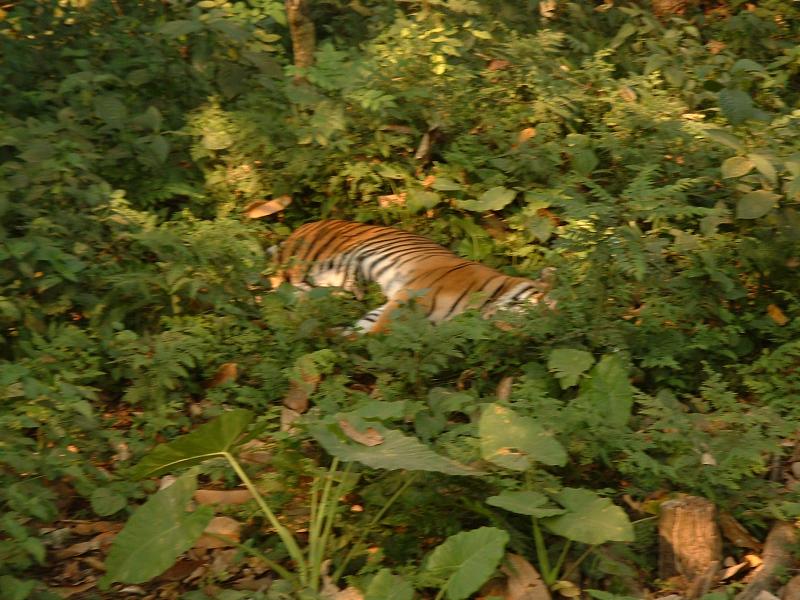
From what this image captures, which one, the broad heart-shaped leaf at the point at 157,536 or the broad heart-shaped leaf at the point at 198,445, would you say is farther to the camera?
the broad heart-shaped leaf at the point at 198,445

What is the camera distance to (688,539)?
3514 mm

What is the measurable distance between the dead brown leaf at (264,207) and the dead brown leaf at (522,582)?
286 centimetres

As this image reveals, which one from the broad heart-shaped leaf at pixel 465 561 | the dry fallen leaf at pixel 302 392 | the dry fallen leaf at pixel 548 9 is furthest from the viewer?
the dry fallen leaf at pixel 548 9

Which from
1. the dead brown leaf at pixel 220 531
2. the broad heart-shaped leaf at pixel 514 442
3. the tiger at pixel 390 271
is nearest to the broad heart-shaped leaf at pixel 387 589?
the broad heart-shaped leaf at pixel 514 442

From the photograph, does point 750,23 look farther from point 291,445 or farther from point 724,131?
point 291,445

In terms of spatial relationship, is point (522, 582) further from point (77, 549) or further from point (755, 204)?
point (755, 204)

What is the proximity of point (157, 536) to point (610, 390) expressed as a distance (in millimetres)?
1743

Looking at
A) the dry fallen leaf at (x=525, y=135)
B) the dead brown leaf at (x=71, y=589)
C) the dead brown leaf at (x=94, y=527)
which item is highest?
the dry fallen leaf at (x=525, y=135)

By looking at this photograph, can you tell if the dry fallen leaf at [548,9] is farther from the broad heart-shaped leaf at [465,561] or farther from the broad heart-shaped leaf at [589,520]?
the broad heart-shaped leaf at [465,561]

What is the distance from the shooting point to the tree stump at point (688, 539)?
11.5 ft

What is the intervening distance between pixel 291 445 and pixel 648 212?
6.18 feet

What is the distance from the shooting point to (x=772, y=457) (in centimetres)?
402

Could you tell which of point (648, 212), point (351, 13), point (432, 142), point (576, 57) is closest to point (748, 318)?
point (648, 212)

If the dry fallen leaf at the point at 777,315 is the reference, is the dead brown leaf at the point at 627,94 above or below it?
above
